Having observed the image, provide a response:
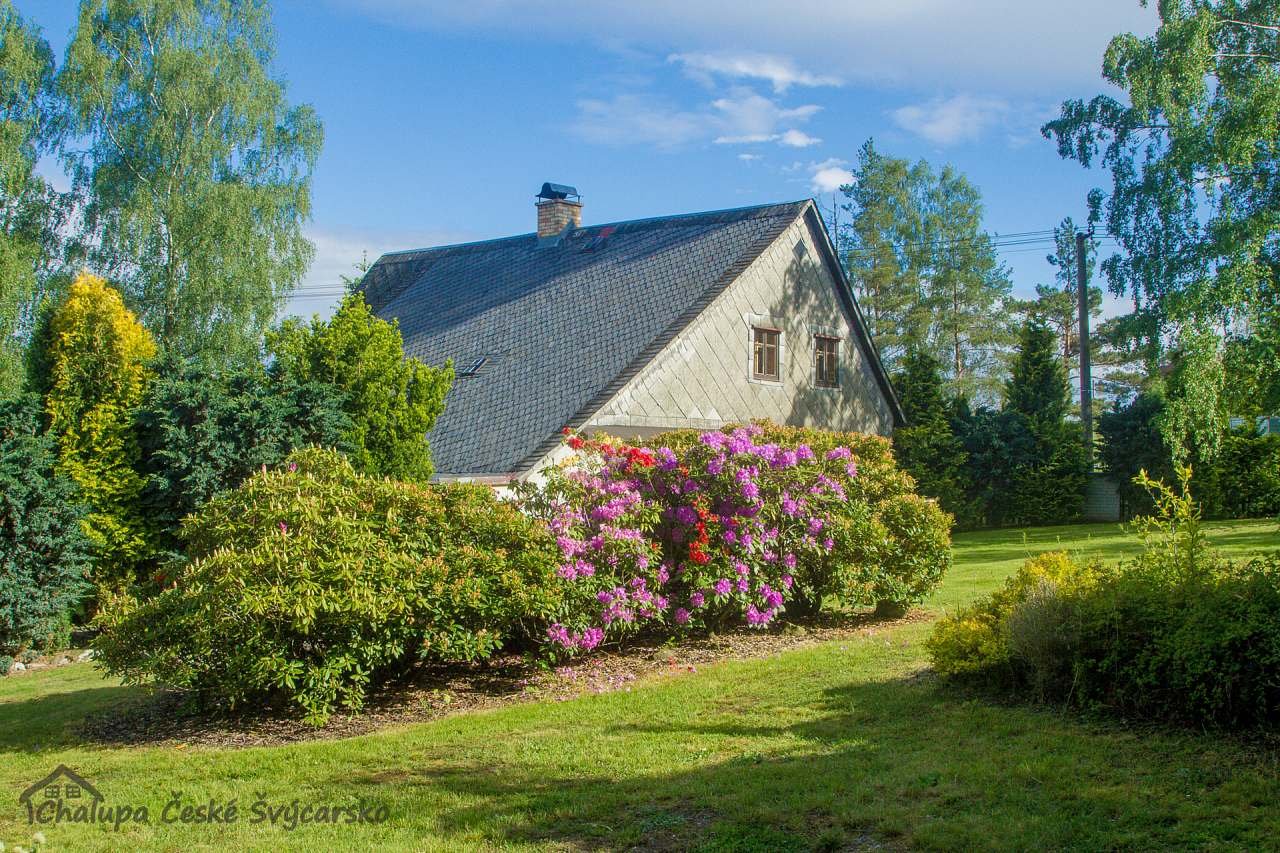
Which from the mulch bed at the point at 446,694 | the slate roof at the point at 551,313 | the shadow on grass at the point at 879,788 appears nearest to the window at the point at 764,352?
the slate roof at the point at 551,313

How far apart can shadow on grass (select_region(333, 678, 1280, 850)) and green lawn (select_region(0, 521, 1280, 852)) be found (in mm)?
15

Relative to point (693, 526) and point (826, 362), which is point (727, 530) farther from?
point (826, 362)

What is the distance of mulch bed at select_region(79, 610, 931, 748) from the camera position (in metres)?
7.44

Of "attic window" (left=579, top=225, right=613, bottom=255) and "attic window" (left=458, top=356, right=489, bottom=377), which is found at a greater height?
"attic window" (left=579, top=225, right=613, bottom=255)

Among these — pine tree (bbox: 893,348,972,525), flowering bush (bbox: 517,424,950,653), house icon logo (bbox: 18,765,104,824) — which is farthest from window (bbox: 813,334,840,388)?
house icon logo (bbox: 18,765,104,824)

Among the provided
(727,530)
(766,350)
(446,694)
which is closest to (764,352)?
(766,350)

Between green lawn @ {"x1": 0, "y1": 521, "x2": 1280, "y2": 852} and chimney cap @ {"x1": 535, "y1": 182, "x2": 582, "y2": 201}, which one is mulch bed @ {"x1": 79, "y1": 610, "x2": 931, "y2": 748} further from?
chimney cap @ {"x1": 535, "y1": 182, "x2": 582, "y2": 201}

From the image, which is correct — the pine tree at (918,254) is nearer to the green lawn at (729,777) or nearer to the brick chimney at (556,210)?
the brick chimney at (556,210)

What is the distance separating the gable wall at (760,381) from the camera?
16.2 m

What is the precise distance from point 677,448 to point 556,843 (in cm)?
617

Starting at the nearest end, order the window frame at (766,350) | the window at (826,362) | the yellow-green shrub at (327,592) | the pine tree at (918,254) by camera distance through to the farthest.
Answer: the yellow-green shrub at (327,592) → the window frame at (766,350) → the window at (826,362) → the pine tree at (918,254)

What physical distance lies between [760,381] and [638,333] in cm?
280

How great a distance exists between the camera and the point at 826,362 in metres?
20.3

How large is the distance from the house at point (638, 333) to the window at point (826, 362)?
4 cm
